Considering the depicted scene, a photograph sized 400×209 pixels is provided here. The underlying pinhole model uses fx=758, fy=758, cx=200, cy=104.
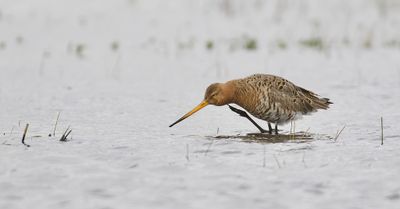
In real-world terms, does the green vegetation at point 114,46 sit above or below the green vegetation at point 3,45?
above

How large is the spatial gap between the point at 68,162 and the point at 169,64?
6.53 m

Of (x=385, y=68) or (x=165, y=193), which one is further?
(x=385, y=68)

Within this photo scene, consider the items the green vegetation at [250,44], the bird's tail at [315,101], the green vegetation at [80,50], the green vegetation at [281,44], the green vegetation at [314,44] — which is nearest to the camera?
the bird's tail at [315,101]

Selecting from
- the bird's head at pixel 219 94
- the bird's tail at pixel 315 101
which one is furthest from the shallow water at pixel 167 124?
the bird's head at pixel 219 94

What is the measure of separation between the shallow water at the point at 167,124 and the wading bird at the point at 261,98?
253 mm

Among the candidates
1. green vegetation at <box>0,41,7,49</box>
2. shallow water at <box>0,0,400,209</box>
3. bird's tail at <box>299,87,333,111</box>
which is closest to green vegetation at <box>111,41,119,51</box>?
shallow water at <box>0,0,400,209</box>

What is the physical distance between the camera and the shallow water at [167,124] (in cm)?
466

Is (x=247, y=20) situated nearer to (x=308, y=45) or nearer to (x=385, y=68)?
(x=308, y=45)

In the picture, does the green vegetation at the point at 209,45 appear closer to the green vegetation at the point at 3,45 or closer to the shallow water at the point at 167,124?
the shallow water at the point at 167,124

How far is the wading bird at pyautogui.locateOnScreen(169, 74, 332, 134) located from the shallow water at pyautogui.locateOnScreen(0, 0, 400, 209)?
0.83ft

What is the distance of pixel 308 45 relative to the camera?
13273 mm

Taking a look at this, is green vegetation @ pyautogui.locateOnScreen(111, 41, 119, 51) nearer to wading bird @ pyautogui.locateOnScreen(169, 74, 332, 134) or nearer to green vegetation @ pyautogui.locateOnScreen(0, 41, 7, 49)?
green vegetation @ pyautogui.locateOnScreen(0, 41, 7, 49)

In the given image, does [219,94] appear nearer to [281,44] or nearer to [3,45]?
[281,44]

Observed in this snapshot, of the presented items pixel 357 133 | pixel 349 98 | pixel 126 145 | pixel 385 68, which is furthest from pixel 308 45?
pixel 126 145
